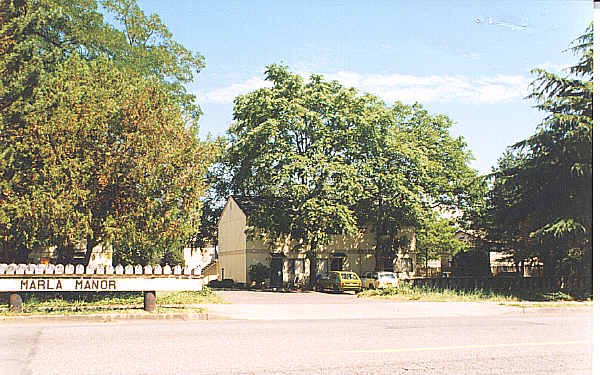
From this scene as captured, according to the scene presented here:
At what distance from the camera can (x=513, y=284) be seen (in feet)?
94.1

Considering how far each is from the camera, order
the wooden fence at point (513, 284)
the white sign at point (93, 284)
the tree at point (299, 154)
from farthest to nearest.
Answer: the tree at point (299, 154)
the wooden fence at point (513, 284)
the white sign at point (93, 284)

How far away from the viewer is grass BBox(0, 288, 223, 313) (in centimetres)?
Result: 1582

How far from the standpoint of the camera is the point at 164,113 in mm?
20062

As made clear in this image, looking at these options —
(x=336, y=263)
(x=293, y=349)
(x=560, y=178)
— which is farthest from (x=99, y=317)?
(x=336, y=263)

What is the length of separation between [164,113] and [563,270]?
1902 centimetres

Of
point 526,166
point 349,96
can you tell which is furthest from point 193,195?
point 349,96

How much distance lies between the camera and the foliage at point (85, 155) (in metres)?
17.7

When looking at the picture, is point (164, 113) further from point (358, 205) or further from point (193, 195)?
point (358, 205)

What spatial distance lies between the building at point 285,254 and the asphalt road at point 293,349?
28.6m

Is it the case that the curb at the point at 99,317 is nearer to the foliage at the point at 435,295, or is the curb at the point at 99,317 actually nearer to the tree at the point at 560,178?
the foliage at the point at 435,295

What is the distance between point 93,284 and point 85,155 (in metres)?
4.98

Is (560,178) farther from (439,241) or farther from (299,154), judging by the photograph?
(439,241)

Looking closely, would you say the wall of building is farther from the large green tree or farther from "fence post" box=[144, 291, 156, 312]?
"fence post" box=[144, 291, 156, 312]

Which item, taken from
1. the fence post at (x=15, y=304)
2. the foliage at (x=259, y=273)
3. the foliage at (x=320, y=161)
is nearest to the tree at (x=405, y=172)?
the foliage at (x=320, y=161)
